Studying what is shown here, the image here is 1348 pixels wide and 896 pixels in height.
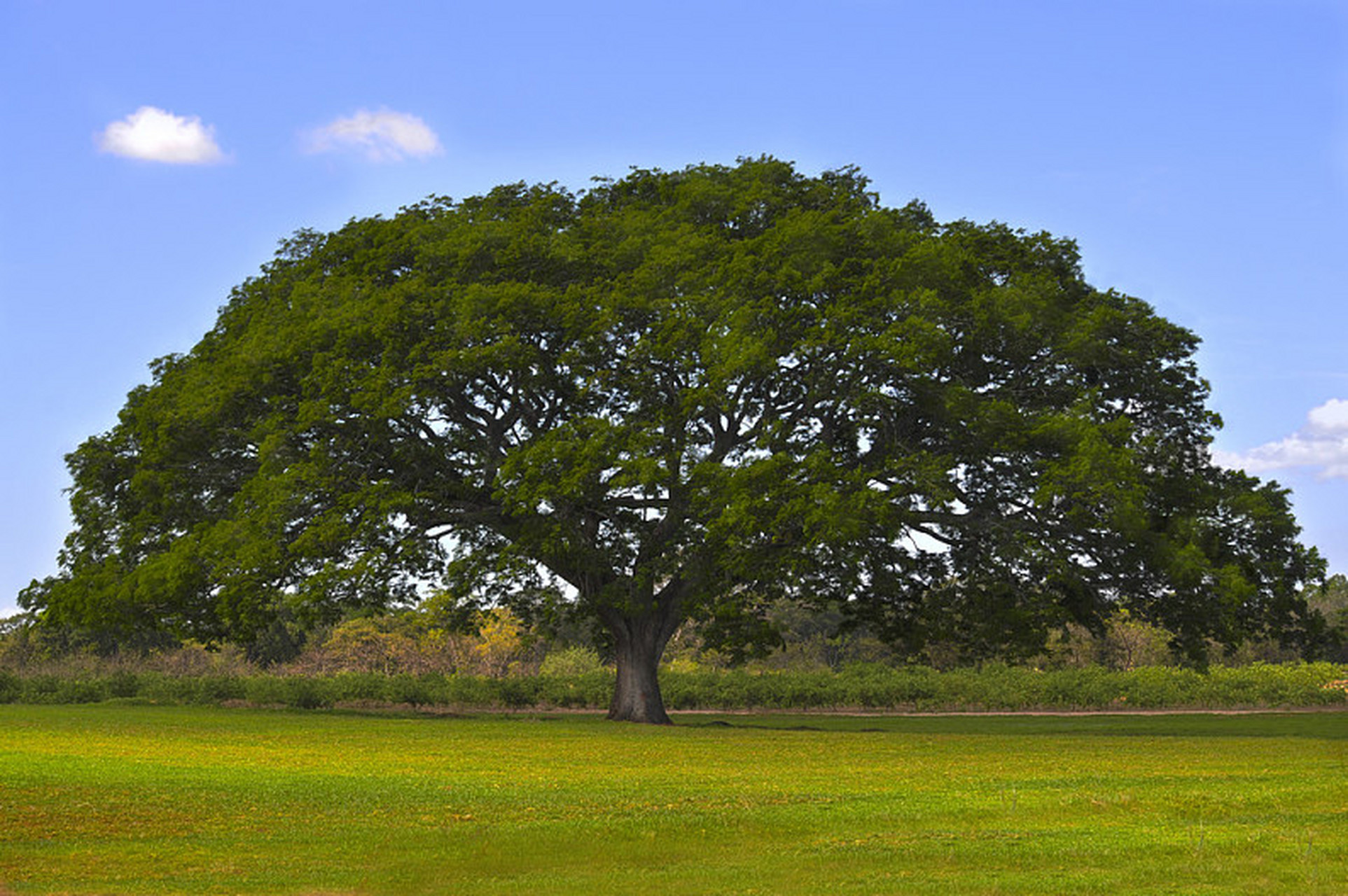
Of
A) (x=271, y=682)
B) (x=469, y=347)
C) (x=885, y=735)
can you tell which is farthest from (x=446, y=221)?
(x=271, y=682)

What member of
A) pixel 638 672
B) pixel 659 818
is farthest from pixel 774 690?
pixel 659 818

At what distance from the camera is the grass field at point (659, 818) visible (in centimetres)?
1102

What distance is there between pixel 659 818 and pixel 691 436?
19.0m

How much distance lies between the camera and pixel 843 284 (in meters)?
31.8

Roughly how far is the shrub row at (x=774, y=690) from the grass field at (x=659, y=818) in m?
21.7

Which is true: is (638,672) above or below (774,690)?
above

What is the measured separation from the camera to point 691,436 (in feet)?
107

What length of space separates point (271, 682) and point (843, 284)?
26.2m

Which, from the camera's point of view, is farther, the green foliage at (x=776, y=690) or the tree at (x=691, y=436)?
the green foliage at (x=776, y=690)

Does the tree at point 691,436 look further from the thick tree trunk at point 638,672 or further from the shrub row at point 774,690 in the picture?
the shrub row at point 774,690

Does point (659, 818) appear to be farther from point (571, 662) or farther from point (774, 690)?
point (571, 662)

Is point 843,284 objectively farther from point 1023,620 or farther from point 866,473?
point 1023,620

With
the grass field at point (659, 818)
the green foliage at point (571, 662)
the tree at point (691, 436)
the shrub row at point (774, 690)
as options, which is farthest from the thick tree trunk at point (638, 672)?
the green foliage at point (571, 662)

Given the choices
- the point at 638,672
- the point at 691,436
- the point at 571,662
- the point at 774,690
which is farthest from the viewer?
the point at 571,662
